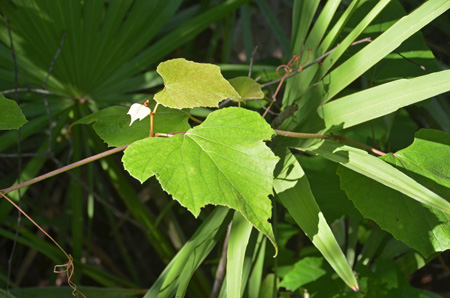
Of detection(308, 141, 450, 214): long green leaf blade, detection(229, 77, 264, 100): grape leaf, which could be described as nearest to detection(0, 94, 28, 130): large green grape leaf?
detection(229, 77, 264, 100): grape leaf

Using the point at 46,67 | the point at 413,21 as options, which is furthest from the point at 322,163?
the point at 46,67

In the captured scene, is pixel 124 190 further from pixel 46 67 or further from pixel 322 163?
pixel 322 163

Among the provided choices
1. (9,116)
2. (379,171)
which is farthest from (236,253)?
(9,116)

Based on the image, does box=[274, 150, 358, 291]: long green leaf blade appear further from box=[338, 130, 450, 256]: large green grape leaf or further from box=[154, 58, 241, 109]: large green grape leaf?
box=[154, 58, 241, 109]: large green grape leaf

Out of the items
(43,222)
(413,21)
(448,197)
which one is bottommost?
(43,222)

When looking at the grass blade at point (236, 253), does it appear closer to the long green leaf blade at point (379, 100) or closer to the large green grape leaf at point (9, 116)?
the long green leaf blade at point (379, 100)
